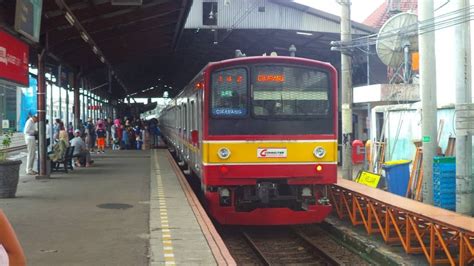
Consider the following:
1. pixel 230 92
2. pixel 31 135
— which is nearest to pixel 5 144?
pixel 31 135

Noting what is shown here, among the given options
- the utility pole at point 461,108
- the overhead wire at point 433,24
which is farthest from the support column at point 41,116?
the utility pole at point 461,108

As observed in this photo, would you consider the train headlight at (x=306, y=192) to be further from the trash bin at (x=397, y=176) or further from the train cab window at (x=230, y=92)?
the trash bin at (x=397, y=176)

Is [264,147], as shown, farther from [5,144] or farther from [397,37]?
[397,37]

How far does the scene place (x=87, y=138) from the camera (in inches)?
889

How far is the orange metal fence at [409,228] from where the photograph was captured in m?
6.73

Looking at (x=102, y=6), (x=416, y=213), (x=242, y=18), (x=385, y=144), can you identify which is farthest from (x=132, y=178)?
(x=242, y=18)

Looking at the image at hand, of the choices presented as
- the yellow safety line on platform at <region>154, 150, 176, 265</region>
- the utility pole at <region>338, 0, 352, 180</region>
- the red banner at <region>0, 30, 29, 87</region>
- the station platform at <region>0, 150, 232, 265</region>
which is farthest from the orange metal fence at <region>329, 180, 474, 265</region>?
the red banner at <region>0, 30, 29, 87</region>

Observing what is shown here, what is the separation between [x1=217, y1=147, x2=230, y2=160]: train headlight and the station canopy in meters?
5.01

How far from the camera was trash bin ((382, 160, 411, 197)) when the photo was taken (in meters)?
12.1

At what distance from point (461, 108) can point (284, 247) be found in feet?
13.3

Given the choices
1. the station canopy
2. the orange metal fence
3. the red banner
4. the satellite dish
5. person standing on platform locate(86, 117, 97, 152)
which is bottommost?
the orange metal fence

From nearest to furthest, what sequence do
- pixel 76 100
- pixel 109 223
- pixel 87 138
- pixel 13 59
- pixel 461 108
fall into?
pixel 109 223, pixel 461 108, pixel 13 59, pixel 76 100, pixel 87 138

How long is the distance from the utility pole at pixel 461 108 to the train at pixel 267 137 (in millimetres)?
2335

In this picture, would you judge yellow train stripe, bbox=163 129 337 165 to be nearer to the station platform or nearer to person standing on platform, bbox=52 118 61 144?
the station platform
